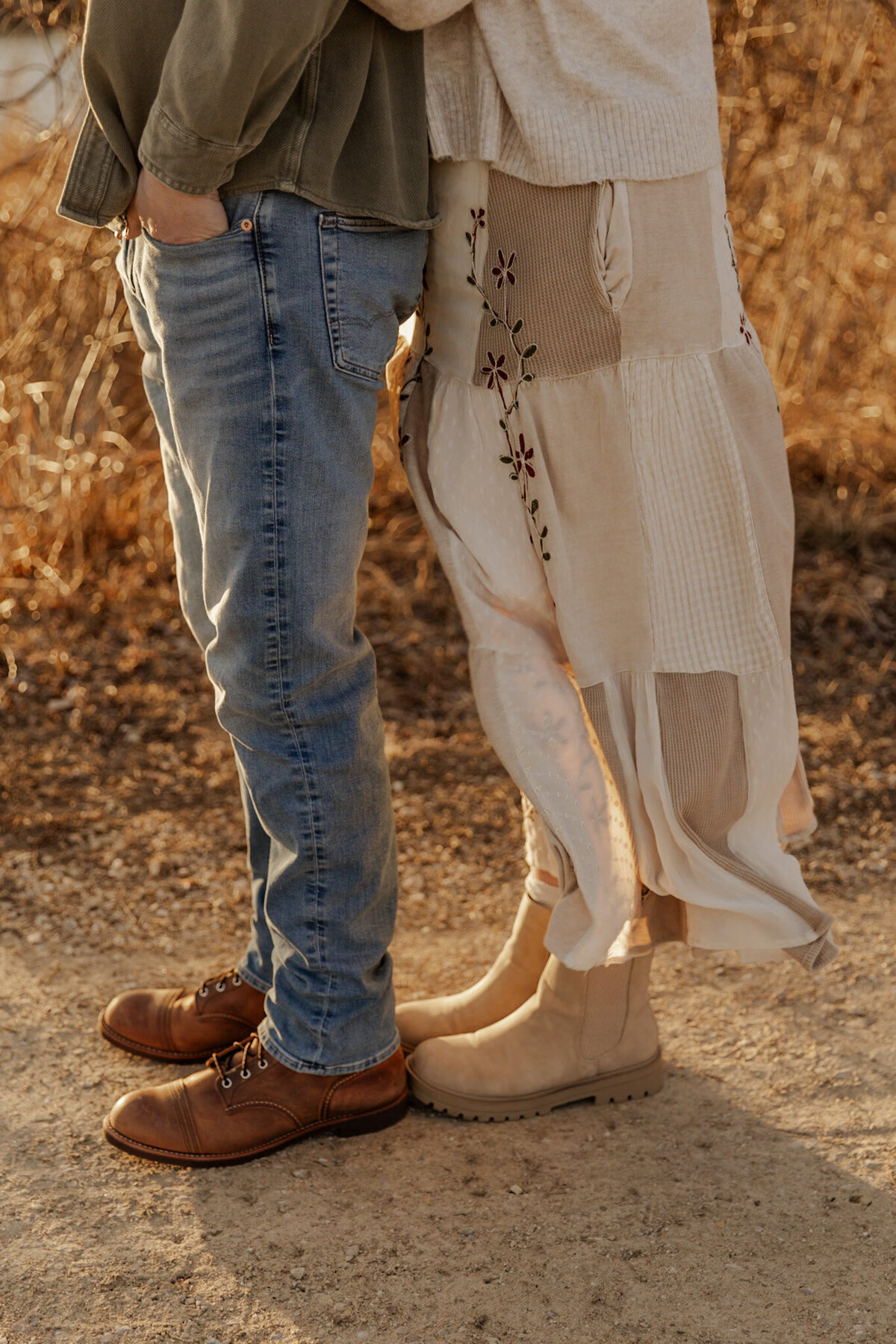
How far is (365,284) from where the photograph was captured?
58.1 inches

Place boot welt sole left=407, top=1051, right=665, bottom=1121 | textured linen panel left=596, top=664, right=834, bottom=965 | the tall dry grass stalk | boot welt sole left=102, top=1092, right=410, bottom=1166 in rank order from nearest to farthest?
textured linen panel left=596, top=664, right=834, bottom=965 < boot welt sole left=102, top=1092, right=410, bottom=1166 < boot welt sole left=407, top=1051, right=665, bottom=1121 < the tall dry grass stalk

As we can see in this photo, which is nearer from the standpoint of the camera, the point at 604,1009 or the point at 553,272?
the point at 553,272

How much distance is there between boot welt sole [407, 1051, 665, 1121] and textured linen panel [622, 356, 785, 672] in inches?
26.4

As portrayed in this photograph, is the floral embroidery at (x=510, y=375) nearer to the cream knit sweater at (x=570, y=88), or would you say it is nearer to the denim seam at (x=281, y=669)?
the cream knit sweater at (x=570, y=88)

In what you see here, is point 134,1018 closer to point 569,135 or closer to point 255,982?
point 255,982

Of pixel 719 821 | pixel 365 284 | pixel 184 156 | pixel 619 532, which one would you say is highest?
pixel 184 156

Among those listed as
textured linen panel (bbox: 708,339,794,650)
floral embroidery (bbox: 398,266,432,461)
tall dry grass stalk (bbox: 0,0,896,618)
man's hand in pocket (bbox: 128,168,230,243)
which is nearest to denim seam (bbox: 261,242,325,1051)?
man's hand in pocket (bbox: 128,168,230,243)

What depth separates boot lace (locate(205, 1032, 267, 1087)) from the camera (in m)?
1.78

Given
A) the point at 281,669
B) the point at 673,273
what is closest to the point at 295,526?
the point at 281,669

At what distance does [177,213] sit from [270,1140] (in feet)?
3.99

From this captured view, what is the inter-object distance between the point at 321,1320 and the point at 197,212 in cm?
128

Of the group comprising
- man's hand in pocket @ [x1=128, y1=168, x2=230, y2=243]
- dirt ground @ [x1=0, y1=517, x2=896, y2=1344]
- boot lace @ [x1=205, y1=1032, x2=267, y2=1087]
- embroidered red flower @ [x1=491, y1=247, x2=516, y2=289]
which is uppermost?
man's hand in pocket @ [x1=128, y1=168, x2=230, y2=243]

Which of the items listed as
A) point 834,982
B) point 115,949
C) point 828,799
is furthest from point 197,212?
point 828,799

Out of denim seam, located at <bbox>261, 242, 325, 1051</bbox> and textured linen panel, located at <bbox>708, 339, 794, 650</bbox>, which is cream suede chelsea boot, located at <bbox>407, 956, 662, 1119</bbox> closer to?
denim seam, located at <bbox>261, 242, 325, 1051</bbox>
